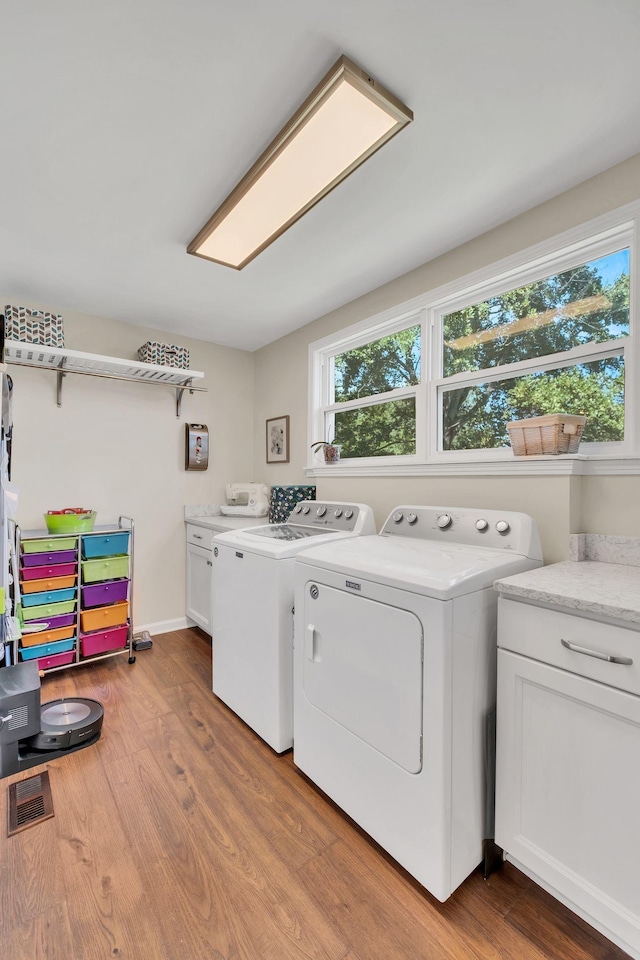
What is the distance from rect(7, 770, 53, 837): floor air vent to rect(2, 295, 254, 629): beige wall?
1.53m

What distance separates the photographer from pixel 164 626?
3.32 meters

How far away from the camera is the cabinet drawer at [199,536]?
10.0ft

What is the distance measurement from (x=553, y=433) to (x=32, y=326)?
112 inches

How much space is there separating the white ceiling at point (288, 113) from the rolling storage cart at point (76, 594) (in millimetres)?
1600

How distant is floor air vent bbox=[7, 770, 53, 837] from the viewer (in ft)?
4.95

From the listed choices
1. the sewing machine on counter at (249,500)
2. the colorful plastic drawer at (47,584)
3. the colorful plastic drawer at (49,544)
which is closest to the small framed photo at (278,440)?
the sewing machine on counter at (249,500)

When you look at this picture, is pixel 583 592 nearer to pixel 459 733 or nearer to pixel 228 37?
pixel 459 733

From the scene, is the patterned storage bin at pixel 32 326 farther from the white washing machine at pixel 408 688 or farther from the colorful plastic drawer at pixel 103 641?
the white washing machine at pixel 408 688

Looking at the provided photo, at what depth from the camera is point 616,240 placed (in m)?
1.68

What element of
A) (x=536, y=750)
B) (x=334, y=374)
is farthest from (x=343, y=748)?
(x=334, y=374)

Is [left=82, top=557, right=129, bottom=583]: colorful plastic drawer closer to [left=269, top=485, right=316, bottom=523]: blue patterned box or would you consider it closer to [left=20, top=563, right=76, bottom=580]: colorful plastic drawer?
[left=20, top=563, right=76, bottom=580]: colorful plastic drawer

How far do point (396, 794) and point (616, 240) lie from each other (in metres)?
2.15

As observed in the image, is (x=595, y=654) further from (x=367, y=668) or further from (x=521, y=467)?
(x=521, y=467)

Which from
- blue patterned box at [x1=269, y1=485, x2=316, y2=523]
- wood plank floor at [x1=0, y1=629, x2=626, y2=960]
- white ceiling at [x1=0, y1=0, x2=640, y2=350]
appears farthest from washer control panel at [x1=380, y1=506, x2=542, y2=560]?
white ceiling at [x1=0, y1=0, x2=640, y2=350]
